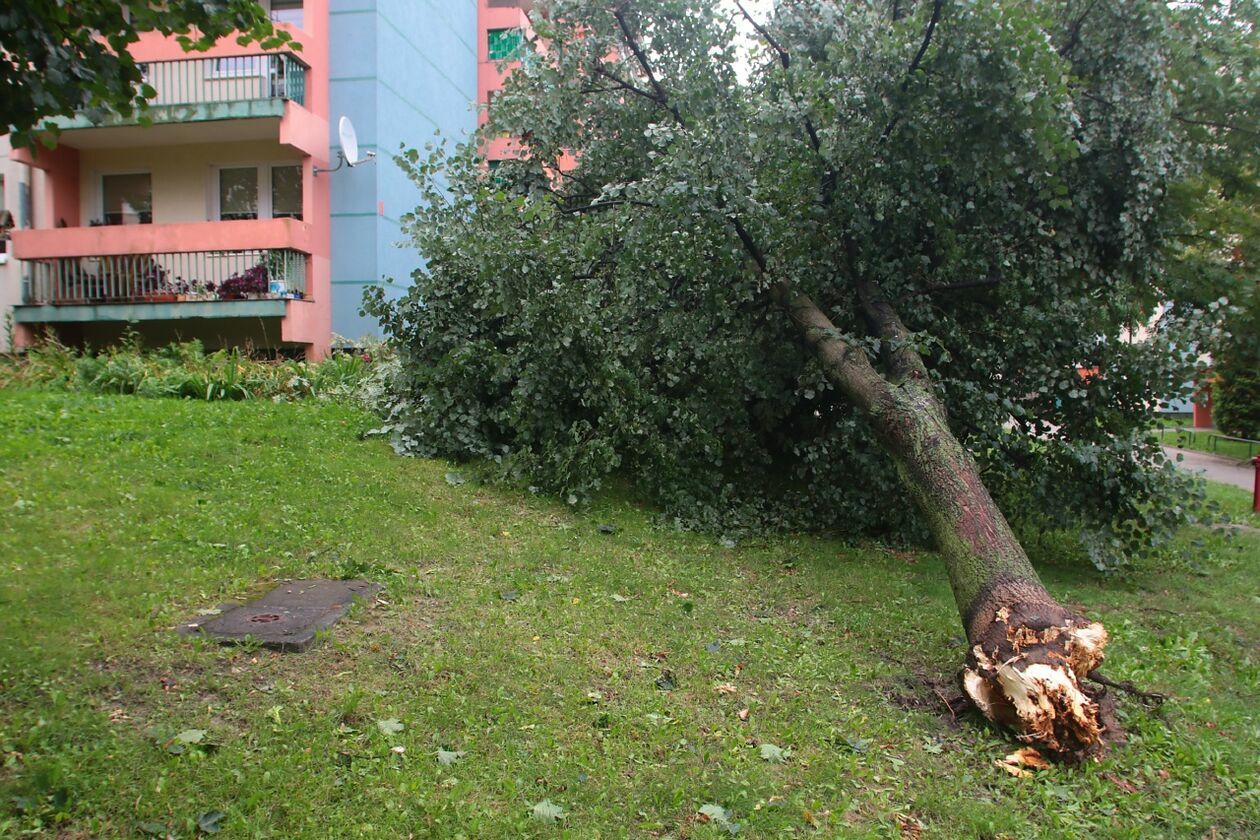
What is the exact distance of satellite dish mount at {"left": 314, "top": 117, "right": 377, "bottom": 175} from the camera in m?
14.5

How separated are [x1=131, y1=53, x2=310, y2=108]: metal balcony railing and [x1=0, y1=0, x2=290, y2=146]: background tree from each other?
12478 millimetres

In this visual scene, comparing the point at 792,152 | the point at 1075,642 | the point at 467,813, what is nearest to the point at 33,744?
the point at 467,813

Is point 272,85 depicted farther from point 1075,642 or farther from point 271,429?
point 1075,642

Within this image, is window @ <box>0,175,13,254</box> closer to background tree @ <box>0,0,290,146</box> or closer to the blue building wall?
the blue building wall

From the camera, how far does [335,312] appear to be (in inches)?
636

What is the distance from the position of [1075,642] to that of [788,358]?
Answer: 14.2 ft

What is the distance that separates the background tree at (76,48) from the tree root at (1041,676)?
4.35 m

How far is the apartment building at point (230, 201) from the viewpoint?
1445 cm

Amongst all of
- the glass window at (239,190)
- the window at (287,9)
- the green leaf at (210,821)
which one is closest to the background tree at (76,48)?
the green leaf at (210,821)

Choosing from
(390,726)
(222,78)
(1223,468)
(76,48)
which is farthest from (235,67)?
(1223,468)

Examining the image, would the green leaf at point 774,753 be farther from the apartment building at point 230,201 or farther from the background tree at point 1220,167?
the apartment building at point 230,201

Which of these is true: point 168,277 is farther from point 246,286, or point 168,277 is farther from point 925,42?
point 925,42

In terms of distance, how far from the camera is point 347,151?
48.1 feet

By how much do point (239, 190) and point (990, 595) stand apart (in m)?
15.5
